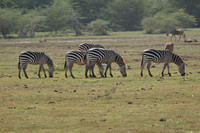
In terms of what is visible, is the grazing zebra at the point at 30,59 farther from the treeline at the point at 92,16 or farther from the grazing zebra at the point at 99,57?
the treeline at the point at 92,16

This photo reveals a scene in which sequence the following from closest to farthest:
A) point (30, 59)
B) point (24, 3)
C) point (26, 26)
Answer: point (30, 59), point (26, 26), point (24, 3)

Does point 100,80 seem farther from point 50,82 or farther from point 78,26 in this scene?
point 78,26

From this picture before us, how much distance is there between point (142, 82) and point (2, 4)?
183ft

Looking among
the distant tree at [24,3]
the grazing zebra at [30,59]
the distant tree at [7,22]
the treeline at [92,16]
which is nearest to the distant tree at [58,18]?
the treeline at [92,16]

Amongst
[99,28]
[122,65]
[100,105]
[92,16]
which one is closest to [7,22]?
[99,28]

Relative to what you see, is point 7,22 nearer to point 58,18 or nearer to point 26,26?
point 26,26

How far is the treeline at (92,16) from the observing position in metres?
53.6

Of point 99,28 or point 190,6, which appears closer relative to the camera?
point 99,28

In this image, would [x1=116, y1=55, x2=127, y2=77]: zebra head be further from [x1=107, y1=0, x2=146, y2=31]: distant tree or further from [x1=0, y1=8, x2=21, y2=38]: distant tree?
[x1=107, y1=0, x2=146, y2=31]: distant tree

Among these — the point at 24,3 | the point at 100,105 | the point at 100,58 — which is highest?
the point at 24,3

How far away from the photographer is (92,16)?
69.9 metres

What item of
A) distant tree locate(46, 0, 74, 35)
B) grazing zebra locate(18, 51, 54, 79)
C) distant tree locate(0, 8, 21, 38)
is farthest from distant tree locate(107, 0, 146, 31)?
grazing zebra locate(18, 51, 54, 79)

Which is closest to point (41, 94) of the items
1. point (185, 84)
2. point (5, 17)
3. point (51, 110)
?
point (51, 110)

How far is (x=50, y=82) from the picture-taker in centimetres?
1557
